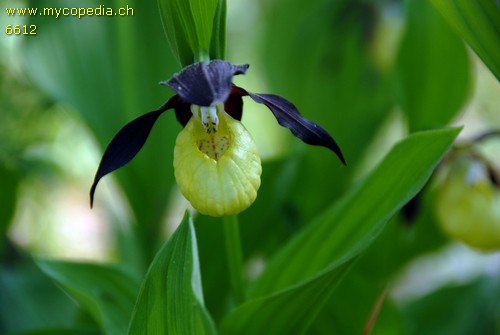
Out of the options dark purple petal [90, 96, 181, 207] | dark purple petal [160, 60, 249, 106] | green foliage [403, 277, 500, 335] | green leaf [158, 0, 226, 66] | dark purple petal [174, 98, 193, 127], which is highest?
green leaf [158, 0, 226, 66]

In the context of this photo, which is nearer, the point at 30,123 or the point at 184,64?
the point at 184,64

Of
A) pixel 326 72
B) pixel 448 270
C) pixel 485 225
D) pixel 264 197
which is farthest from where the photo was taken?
pixel 448 270

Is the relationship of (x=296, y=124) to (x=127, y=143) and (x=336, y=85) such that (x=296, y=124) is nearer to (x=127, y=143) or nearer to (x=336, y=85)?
(x=127, y=143)

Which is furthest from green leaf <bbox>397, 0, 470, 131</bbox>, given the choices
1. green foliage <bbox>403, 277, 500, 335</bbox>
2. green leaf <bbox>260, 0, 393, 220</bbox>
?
green foliage <bbox>403, 277, 500, 335</bbox>

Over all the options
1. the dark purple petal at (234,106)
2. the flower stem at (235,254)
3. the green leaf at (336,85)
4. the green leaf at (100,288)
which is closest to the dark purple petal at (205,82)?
the dark purple petal at (234,106)

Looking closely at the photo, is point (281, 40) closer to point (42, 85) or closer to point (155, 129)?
point (155, 129)

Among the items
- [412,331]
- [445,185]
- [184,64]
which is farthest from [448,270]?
[184,64]

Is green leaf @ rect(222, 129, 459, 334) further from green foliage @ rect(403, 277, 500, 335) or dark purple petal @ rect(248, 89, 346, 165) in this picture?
green foliage @ rect(403, 277, 500, 335)

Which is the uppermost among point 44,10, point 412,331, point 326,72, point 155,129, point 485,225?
point 44,10
